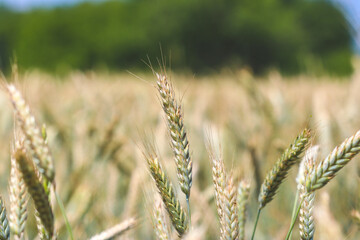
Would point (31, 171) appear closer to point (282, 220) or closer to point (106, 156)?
point (106, 156)

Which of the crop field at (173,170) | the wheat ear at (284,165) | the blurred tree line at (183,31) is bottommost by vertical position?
the blurred tree line at (183,31)

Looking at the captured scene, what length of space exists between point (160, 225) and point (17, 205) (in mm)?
143

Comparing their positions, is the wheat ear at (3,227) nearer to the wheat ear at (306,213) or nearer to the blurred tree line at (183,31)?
the wheat ear at (306,213)

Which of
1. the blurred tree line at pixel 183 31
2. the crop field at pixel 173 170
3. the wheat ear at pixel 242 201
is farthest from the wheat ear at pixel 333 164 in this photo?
the blurred tree line at pixel 183 31

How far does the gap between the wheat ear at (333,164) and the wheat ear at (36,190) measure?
0.25 m

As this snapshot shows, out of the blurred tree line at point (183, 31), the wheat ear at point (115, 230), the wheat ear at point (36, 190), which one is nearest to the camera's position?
the wheat ear at point (36, 190)

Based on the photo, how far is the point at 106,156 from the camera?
1.15 m

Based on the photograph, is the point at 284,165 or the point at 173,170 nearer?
the point at 284,165

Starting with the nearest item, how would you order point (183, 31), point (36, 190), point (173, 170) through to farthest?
point (36, 190) < point (173, 170) < point (183, 31)

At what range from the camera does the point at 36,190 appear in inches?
15.5

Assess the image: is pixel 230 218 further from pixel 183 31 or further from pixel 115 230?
pixel 183 31

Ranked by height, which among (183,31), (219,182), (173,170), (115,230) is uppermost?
(219,182)

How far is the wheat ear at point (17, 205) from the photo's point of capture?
1.43 ft

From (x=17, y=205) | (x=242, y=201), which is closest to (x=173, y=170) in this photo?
(x=242, y=201)
